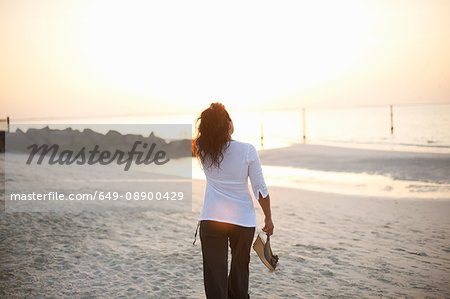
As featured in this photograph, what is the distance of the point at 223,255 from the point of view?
3002mm

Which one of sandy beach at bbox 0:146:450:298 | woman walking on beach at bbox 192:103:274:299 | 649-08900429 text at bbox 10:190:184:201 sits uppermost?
woman walking on beach at bbox 192:103:274:299

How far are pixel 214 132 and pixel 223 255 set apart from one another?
1.00 m

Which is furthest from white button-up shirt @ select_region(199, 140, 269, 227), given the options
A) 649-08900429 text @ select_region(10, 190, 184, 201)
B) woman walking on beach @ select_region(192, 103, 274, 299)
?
649-08900429 text @ select_region(10, 190, 184, 201)

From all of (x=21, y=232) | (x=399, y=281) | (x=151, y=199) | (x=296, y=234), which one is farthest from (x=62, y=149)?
(x=399, y=281)

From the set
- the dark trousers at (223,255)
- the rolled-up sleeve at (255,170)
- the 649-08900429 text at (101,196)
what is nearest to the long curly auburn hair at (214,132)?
the rolled-up sleeve at (255,170)

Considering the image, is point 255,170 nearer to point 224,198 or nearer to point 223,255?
point 224,198

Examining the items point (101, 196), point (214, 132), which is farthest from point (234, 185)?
point (101, 196)

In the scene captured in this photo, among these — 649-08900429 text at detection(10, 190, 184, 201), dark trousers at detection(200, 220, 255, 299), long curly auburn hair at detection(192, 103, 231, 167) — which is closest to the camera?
long curly auburn hair at detection(192, 103, 231, 167)

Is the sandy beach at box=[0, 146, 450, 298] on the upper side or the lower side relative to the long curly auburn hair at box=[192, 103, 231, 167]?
lower

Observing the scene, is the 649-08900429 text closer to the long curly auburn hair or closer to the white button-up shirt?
the white button-up shirt

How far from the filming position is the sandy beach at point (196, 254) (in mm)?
4500

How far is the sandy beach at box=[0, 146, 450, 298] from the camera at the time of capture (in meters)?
4.50

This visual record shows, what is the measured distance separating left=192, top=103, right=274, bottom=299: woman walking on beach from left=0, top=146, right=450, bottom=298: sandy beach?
1.48 meters

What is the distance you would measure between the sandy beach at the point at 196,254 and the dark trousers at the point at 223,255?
1.41 meters
